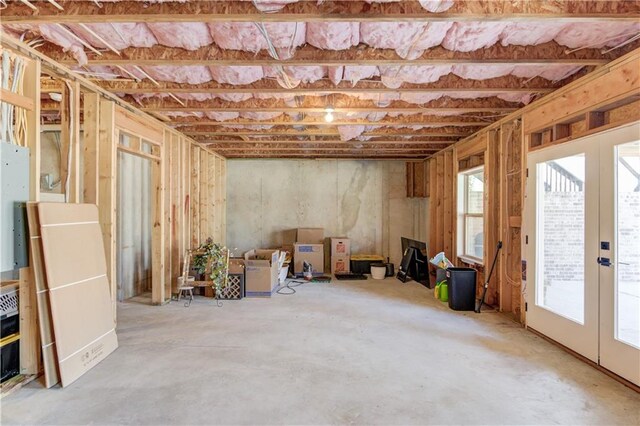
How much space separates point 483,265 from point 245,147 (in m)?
4.71

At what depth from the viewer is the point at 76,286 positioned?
2.73 metres

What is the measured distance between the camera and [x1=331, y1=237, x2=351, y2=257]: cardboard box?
22.9 ft

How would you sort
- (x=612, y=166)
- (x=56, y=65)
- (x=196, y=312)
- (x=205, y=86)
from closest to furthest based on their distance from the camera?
1. (x=612, y=166)
2. (x=56, y=65)
3. (x=205, y=86)
4. (x=196, y=312)

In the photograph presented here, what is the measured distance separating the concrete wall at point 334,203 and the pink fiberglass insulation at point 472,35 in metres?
4.93

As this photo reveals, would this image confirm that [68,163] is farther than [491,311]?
No

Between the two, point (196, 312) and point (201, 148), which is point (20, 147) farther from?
point (201, 148)

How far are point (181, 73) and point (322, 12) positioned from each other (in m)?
1.67

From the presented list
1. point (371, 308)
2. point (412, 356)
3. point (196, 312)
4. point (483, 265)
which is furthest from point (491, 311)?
point (196, 312)

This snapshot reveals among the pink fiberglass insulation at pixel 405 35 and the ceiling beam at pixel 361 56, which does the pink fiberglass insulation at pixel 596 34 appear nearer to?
the ceiling beam at pixel 361 56

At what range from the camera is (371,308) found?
446 cm

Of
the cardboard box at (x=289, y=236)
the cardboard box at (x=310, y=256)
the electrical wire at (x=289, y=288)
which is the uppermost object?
the cardboard box at (x=289, y=236)

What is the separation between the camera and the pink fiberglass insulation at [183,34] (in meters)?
2.37

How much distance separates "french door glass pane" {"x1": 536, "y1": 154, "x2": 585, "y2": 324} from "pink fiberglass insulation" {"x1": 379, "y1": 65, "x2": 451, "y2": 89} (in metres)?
1.52

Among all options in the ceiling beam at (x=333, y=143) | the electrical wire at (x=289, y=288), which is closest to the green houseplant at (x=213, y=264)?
the electrical wire at (x=289, y=288)
